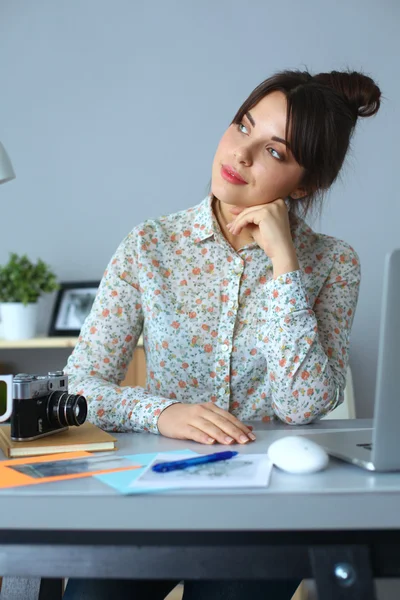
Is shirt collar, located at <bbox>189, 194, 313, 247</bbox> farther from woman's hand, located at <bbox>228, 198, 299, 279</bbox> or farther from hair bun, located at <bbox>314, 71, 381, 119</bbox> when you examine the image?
hair bun, located at <bbox>314, 71, 381, 119</bbox>

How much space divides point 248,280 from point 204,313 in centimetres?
11

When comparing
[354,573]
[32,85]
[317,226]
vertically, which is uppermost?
[32,85]

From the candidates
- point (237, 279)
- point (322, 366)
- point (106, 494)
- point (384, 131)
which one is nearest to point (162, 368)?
point (237, 279)

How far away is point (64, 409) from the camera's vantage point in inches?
36.1

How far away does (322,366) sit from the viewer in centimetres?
124

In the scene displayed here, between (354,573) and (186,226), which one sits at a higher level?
(186,226)

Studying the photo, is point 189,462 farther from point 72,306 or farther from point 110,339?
point 72,306

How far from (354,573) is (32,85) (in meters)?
2.77

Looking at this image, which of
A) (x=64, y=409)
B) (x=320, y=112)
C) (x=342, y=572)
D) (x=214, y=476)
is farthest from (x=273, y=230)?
(x=342, y=572)

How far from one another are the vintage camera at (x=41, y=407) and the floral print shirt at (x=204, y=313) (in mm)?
327

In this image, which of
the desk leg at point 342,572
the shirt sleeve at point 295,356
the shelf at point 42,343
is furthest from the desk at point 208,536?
the shelf at point 42,343

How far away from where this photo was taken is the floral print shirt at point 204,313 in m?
1.36

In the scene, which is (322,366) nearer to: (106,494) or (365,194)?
(106,494)

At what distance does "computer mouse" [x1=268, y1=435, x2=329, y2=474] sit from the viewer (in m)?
0.71
